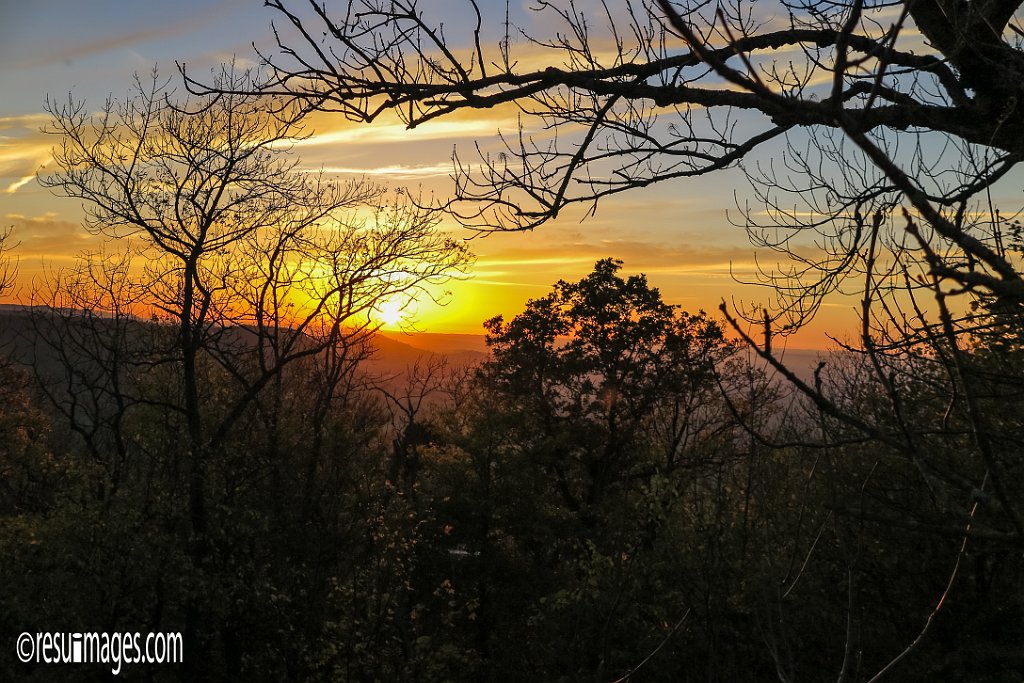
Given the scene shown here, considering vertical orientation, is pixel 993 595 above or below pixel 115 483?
below

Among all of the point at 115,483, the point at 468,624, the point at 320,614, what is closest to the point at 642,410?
the point at 468,624

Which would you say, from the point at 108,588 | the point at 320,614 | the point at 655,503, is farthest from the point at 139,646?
the point at 655,503

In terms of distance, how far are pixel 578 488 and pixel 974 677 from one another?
19.6 meters

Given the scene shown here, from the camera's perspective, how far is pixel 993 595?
17.4 metres

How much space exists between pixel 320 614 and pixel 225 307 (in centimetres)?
915

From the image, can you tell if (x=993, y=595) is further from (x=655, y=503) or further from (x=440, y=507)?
(x=440, y=507)

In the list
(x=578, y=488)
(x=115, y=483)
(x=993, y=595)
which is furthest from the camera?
(x=578, y=488)

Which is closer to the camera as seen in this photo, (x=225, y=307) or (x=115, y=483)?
(x=115, y=483)

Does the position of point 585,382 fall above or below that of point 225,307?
below

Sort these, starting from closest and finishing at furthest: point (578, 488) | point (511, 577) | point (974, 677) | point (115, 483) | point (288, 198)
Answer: point (974, 677) → point (115, 483) → point (288, 198) → point (511, 577) → point (578, 488)

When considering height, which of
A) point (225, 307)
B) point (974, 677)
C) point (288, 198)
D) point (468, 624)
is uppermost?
point (288, 198)

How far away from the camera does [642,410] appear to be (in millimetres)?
32281

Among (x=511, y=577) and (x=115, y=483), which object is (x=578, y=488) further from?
(x=115, y=483)

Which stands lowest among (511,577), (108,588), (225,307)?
(511,577)
